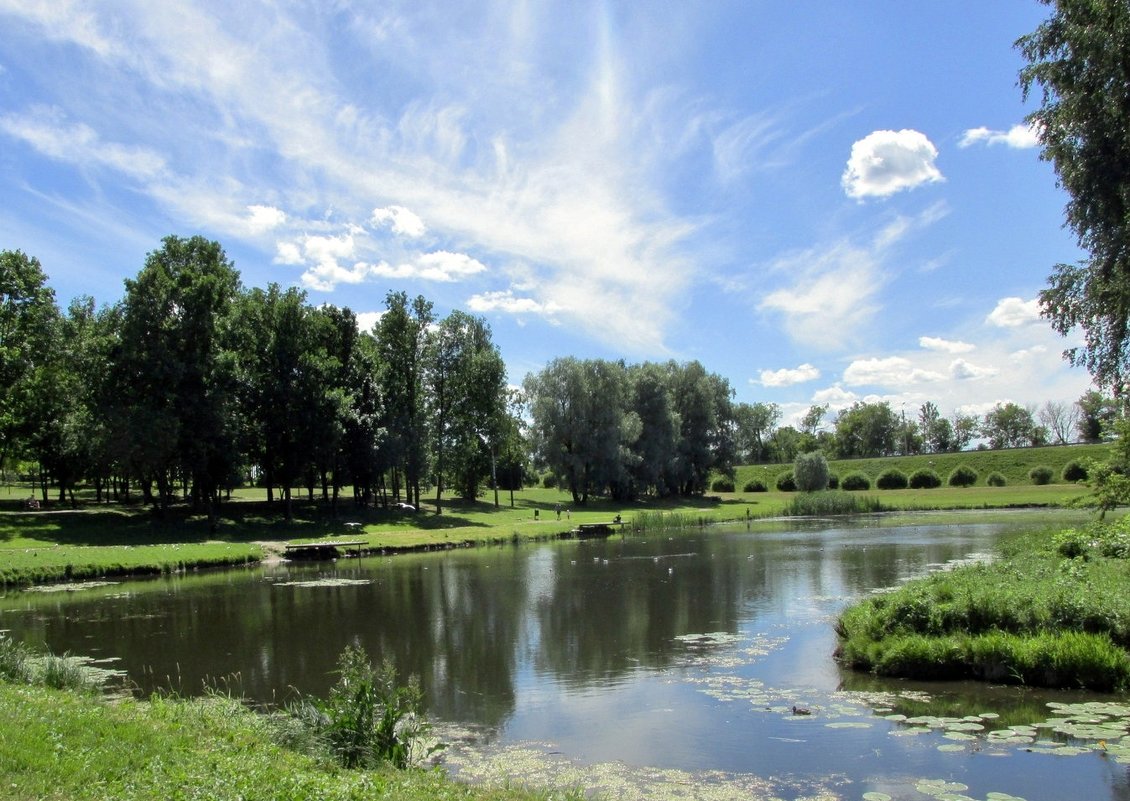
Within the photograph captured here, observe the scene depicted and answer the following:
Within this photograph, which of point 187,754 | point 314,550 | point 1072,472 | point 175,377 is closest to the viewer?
point 187,754

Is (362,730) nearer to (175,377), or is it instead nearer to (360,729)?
(360,729)

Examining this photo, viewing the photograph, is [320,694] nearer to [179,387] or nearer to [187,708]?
[187,708]

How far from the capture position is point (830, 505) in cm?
6544

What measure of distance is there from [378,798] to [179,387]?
40834mm

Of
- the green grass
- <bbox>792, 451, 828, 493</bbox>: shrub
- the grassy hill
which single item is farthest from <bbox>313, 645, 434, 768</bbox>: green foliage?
the grassy hill

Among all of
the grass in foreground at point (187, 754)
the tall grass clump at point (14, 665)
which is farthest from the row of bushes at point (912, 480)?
the grass in foreground at point (187, 754)

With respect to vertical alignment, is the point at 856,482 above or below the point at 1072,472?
below

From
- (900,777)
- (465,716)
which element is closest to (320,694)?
(465,716)

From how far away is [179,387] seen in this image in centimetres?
4244

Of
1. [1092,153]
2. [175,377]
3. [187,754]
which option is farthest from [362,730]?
[175,377]

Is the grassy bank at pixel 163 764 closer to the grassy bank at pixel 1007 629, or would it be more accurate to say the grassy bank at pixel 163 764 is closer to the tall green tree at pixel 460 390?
the grassy bank at pixel 1007 629

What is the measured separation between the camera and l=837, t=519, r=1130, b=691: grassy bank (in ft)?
40.9

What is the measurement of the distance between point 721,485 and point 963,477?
2724cm

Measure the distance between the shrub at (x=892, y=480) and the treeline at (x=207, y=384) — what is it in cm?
5212
